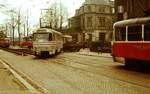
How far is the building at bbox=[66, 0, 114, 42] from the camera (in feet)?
363

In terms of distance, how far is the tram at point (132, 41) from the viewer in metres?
21.3

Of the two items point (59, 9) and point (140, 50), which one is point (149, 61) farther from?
point (59, 9)

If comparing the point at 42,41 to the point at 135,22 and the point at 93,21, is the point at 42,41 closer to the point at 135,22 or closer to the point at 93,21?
the point at 135,22

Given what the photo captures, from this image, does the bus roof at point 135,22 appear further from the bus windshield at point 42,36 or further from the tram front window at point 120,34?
the bus windshield at point 42,36

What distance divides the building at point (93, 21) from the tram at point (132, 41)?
8293 centimetres

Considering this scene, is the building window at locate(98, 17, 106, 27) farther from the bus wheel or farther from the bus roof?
the bus wheel

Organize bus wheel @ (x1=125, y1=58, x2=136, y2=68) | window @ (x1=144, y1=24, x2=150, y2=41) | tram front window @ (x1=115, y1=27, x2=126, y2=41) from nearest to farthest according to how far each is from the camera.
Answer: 1. window @ (x1=144, y1=24, x2=150, y2=41)
2. bus wheel @ (x1=125, y1=58, x2=136, y2=68)
3. tram front window @ (x1=115, y1=27, x2=126, y2=41)

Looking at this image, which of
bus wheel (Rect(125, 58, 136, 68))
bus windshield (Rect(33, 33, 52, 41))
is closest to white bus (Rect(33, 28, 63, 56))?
bus windshield (Rect(33, 33, 52, 41))

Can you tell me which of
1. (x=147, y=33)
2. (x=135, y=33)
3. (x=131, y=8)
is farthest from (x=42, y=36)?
(x=147, y=33)

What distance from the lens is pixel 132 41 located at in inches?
903

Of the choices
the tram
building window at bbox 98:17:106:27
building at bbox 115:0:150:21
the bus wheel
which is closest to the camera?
the tram

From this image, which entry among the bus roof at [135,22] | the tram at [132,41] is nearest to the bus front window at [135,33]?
the tram at [132,41]

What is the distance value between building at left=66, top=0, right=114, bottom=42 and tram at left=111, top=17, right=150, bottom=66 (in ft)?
272

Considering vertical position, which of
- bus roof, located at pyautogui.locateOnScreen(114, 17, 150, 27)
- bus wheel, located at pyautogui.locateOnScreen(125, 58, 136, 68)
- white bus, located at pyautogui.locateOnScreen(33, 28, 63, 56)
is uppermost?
bus roof, located at pyautogui.locateOnScreen(114, 17, 150, 27)
